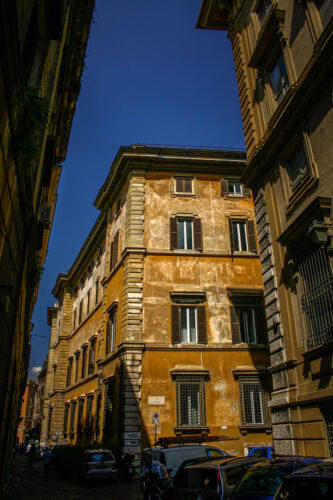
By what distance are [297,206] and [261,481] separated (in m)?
6.65

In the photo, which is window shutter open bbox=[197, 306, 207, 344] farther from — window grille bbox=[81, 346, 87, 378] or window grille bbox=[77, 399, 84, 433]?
window grille bbox=[81, 346, 87, 378]

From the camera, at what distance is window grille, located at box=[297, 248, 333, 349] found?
30.8ft

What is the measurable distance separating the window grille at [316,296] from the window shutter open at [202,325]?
38.1 ft

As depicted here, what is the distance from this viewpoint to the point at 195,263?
23562mm

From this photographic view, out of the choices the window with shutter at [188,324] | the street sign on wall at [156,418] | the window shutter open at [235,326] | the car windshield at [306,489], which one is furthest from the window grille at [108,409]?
the car windshield at [306,489]

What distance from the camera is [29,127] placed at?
681 cm

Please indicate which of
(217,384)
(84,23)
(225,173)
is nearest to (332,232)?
(84,23)

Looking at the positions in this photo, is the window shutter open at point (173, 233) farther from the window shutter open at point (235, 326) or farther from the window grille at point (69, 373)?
the window grille at point (69, 373)

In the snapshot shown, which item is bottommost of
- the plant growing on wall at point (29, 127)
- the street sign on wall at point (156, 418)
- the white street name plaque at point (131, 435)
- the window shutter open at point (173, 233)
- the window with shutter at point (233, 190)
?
the white street name plaque at point (131, 435)

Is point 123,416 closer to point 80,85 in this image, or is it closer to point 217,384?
point 217,384

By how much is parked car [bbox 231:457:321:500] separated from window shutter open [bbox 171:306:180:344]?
1420 cm

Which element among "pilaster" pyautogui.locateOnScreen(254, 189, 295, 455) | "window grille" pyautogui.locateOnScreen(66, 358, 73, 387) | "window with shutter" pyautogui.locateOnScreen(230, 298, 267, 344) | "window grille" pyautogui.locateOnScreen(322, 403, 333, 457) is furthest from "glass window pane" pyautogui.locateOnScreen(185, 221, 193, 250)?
"window grille" pyautogui.locateOnScreen(66, 358, 73, 387)

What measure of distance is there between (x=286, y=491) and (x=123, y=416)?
1566cm

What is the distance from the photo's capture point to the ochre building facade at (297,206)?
31.0 ft
